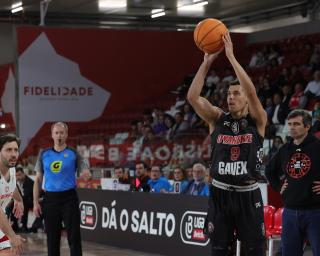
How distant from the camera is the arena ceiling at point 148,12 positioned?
27594mm

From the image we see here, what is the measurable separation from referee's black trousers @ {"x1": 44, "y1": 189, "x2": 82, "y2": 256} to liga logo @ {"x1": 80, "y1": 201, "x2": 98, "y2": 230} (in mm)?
4474

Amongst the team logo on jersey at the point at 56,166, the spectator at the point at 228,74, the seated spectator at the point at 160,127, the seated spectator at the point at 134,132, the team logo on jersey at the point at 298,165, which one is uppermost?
the spectator at the point at 228,74

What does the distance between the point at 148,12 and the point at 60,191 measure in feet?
66.1

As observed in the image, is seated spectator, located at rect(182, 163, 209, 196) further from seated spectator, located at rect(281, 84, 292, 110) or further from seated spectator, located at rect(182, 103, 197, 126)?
seated spectator, located at rect(182, 103, 197, 126)

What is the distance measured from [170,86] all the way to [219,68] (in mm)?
1792

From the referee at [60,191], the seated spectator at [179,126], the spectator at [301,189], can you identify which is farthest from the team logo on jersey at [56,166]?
the seated spectator at [179,126]

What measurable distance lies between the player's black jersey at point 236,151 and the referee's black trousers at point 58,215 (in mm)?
4340

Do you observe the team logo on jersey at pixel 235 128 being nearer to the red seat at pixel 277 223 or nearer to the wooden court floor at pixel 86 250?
the red seat at pixel 277 223

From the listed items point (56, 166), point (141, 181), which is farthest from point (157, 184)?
point (56, 166)

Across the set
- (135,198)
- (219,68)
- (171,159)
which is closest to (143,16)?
(219,68)

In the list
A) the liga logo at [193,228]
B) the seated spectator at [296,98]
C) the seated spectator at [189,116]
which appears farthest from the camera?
the seated spectator at [189,116]

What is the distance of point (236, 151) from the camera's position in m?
6.31

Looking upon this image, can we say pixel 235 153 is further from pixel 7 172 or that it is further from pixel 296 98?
pixel 296 98

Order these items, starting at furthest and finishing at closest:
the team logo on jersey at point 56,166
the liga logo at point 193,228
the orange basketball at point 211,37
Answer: the liga logo at point 193,228 < the team logo on jersey at point 56,166 < the orange basketball at point 211,37
